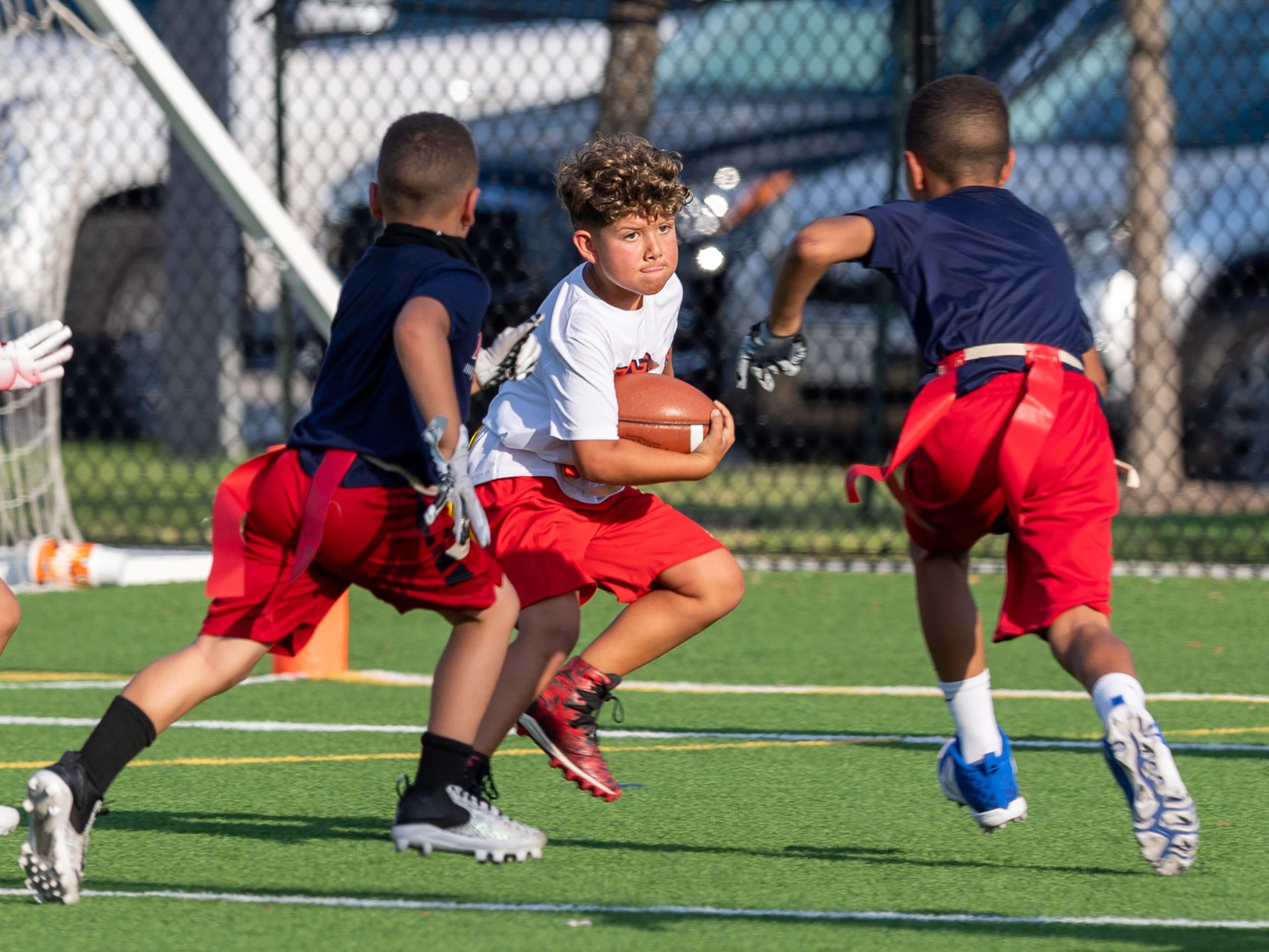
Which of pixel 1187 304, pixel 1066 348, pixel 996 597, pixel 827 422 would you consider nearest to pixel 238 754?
pixel 1066 348

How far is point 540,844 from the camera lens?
3943 mm

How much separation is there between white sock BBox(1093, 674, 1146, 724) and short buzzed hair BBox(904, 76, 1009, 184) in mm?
1140

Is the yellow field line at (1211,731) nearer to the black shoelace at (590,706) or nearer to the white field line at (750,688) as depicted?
the white field line at (750,688)

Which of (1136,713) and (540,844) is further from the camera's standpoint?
(540,844)

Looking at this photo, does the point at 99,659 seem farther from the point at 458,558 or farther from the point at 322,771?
the point at 458,558

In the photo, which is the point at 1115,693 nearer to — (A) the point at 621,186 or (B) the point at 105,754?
(A) the point at 621,186

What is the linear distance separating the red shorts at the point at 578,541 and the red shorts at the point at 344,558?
43cm

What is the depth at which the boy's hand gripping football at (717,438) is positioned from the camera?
14.1 ft

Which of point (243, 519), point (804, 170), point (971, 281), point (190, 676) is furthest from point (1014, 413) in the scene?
point (804, 170)

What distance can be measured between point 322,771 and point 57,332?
4.46 ft

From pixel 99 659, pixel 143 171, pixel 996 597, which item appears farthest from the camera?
pixel 143 171

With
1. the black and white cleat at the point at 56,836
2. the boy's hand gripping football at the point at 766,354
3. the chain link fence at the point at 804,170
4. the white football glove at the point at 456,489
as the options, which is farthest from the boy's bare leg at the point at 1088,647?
the chain link fence at the point at 804,170

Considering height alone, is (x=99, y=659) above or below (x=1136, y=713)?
below

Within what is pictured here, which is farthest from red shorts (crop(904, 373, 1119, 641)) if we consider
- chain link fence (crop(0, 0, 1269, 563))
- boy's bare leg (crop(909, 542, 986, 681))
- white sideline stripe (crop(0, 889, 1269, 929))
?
chain link fence (crop(0, 0, 1269, 563))
